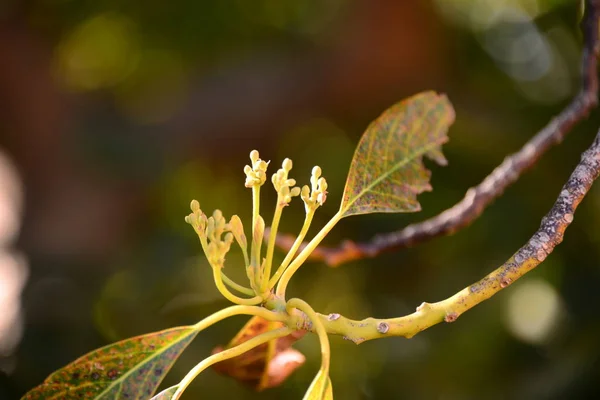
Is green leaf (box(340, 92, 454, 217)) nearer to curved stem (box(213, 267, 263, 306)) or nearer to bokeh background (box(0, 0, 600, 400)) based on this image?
curved stem (box(213, 267, 263, 306))

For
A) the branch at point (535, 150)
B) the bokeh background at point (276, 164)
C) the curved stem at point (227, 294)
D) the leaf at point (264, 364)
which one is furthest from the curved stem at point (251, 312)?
the bokeh background at point (276, 164)

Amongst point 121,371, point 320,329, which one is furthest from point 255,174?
point 121,371

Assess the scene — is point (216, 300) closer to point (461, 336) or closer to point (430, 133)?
point (461, 336)

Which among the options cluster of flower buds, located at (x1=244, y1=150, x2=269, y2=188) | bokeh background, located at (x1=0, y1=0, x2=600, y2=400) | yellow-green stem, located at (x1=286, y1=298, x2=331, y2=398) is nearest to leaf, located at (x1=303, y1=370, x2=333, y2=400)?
yellow-green stem, located at (x1=286, y1=298, x2=331, y2=398)

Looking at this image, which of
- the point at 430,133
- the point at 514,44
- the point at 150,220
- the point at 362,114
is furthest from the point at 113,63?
the point at 430,133

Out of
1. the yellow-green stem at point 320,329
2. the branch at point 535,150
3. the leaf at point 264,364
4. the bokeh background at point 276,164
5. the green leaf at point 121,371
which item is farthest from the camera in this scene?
the bokeh background at point 276,164

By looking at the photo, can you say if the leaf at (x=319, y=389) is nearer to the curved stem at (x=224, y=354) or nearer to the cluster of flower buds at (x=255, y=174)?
the curved stem at (x=224, y=354)

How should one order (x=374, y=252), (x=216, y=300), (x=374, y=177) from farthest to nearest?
(x=216, y=300) → (x=374, y=252) → (x=374, y=177)

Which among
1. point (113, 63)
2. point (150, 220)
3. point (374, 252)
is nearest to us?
point (374, 252)
